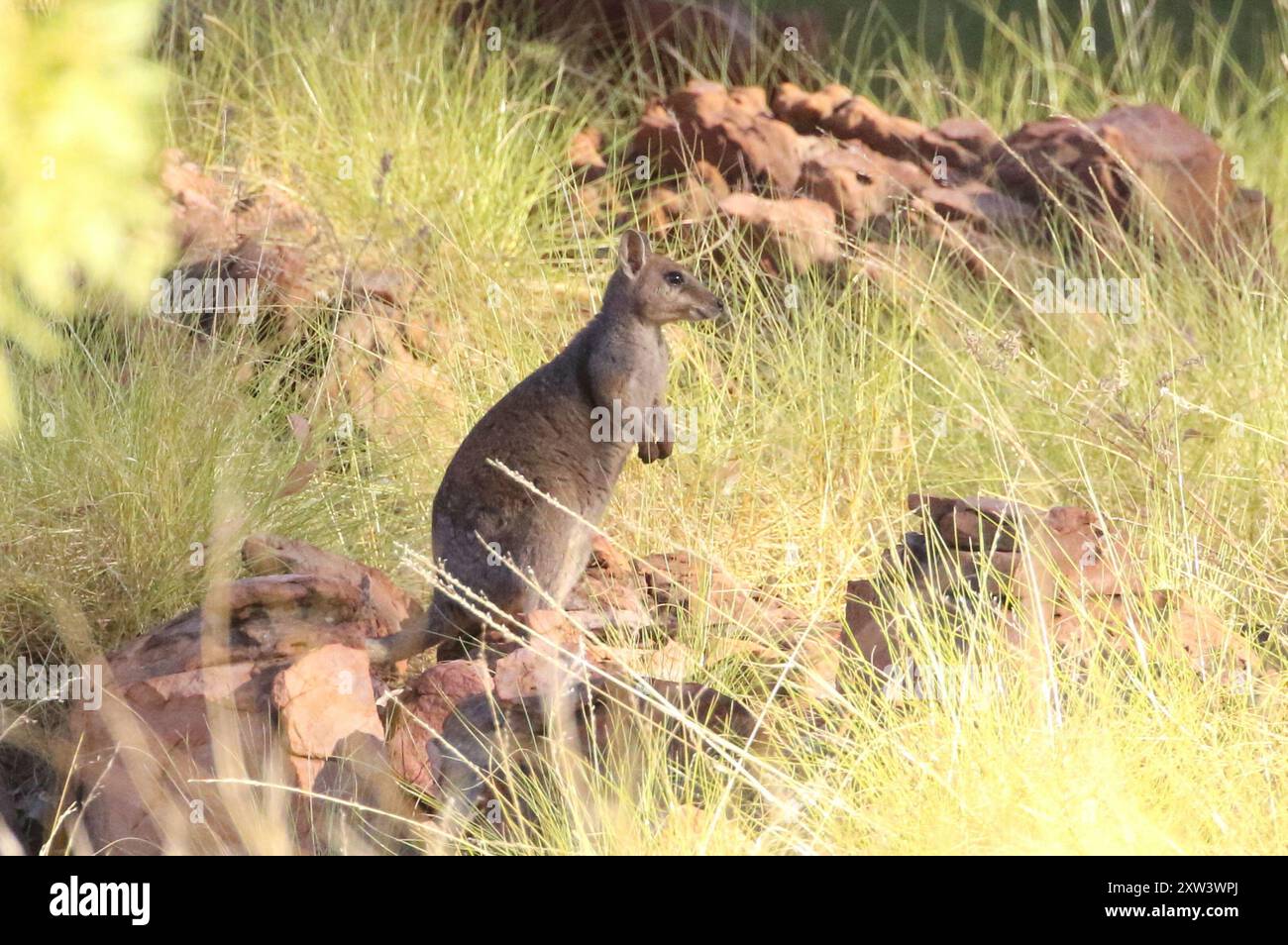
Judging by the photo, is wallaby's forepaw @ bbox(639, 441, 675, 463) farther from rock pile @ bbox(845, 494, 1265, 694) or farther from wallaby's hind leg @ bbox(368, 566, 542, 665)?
rock pile @ bbox(845, 494, 1265, 694)

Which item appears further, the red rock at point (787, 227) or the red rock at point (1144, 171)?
the red rock at point (1144, 171)

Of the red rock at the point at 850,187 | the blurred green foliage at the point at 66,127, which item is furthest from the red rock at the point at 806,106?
the blurred green foliage at the point at 66,127

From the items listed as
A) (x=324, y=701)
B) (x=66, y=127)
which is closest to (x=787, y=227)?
(x=324, y=701)

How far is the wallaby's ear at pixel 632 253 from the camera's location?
5715 millimetres

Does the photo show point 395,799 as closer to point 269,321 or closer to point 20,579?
point 20,579

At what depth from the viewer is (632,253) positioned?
576 centimetres

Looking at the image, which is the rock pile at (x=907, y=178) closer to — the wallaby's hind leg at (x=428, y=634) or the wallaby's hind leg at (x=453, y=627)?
the wallaby's hind leg at (x=453, y=627)

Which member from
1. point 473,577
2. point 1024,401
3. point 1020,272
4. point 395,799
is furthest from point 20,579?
point 1020,272

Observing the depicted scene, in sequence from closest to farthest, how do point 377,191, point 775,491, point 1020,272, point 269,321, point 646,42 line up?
point 775,491 → point 269,321 → point 377,191 → point 1020,272 → point 646,42

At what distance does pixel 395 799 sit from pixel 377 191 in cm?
435

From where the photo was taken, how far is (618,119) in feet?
33.2

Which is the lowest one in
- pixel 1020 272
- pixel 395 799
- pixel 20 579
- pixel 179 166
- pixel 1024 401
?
pixel 395 799

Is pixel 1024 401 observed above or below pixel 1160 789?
above

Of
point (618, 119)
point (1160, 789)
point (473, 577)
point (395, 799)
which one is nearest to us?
point (1160, 789)
